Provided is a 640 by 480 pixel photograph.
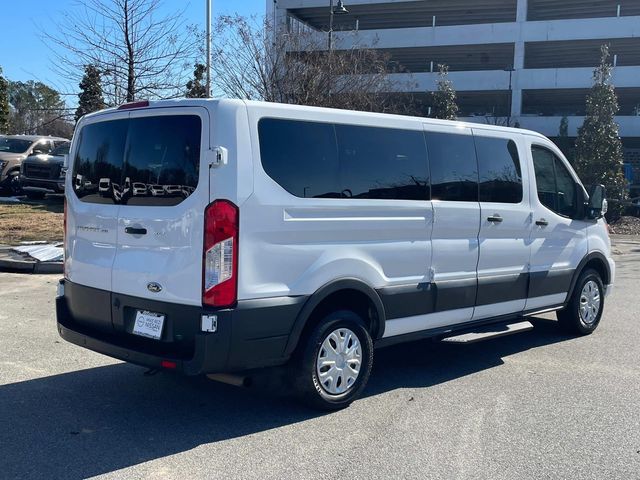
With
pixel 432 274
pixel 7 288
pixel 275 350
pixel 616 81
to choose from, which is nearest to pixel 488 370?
pixel 432 274

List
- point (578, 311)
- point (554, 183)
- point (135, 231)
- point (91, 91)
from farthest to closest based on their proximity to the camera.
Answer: point (91, 91) < point (578, 311) < point (554, 183) < point (135, 231)

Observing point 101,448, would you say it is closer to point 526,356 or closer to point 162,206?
point 162,206

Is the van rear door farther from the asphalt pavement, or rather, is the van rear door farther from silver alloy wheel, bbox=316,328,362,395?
silver alloy wheel, bbox=316,328,362,395

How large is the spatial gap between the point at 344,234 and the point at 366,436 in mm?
1432

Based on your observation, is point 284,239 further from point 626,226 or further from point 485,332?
point 626,226

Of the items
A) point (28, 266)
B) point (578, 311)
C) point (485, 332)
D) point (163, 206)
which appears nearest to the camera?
point (163, 206)

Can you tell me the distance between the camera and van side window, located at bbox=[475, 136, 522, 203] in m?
5.94

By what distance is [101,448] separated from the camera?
13.3ft

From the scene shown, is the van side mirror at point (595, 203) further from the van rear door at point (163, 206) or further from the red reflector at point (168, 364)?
the red reflector at point (168, 364)

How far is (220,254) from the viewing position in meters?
4.09

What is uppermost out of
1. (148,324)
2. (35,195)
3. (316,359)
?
(35,195)

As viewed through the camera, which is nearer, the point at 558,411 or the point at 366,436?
the point at 366,436

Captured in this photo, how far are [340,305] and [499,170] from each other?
7.42 feet

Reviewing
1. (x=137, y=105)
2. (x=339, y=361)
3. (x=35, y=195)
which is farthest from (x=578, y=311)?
(x=35, y=195)
